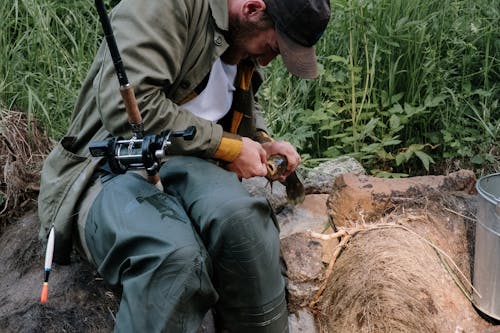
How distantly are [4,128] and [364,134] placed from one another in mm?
2273

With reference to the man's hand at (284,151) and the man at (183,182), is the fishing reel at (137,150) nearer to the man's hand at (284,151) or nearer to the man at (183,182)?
the man at (183,182)

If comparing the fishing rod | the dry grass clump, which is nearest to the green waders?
the fishing rod

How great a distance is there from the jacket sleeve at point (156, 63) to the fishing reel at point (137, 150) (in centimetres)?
18

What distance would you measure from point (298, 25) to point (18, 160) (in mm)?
1915

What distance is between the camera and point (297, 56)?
104 inches

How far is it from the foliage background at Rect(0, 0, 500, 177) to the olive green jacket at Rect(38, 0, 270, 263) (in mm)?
1382

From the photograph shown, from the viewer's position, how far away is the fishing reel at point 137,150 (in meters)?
2.15

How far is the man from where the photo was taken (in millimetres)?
2053

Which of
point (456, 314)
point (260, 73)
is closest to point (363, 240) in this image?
point (456, 314)

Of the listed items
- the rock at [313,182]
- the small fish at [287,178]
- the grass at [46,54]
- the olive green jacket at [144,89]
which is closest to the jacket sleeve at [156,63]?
the olive green jacket at [144,89]

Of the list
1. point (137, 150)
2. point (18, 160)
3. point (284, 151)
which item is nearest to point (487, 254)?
point (284, 151)

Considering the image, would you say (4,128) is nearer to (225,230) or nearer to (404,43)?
(225,230)

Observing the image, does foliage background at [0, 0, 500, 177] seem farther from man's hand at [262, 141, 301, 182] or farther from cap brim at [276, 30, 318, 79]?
cap brim at [276, 30, 318, 79]

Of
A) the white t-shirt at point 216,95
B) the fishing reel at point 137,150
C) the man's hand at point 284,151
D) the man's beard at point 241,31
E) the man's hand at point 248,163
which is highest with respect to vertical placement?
the man's beard at point 241,31
